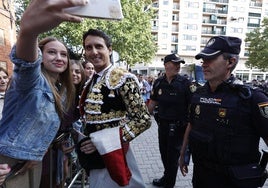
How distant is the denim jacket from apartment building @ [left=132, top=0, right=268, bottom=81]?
154 ft

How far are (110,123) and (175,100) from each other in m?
2.24

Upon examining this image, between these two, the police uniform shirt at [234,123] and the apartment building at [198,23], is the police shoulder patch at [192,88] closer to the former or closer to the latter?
the police uniform shirt at [234,123]

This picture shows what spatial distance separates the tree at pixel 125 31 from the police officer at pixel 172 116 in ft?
35.1

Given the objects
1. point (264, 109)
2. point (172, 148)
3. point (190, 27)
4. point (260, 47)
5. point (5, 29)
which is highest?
point (190, 27)

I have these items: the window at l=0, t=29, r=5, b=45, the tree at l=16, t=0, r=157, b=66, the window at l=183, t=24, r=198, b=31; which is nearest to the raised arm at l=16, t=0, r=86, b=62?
the window at l=0, t=29, r=5, b=45

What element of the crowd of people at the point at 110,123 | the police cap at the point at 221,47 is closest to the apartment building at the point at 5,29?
the crowd of people at the point at 110,123

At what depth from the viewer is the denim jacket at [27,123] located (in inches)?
53.7

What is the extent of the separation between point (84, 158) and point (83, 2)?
4.86 ft

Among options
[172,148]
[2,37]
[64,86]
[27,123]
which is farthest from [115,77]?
[2,37]

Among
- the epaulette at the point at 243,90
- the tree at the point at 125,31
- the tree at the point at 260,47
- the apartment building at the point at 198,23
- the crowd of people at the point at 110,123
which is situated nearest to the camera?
the crowd of people at the point at 110,123

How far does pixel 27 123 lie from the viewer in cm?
144

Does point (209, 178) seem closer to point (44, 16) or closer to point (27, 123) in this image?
point (27, 123)

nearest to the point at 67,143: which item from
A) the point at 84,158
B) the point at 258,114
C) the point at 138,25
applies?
the point at 84,158

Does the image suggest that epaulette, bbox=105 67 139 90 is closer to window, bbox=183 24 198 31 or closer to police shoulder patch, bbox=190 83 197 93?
police shoulder patch, bbox=190 83 197 93
